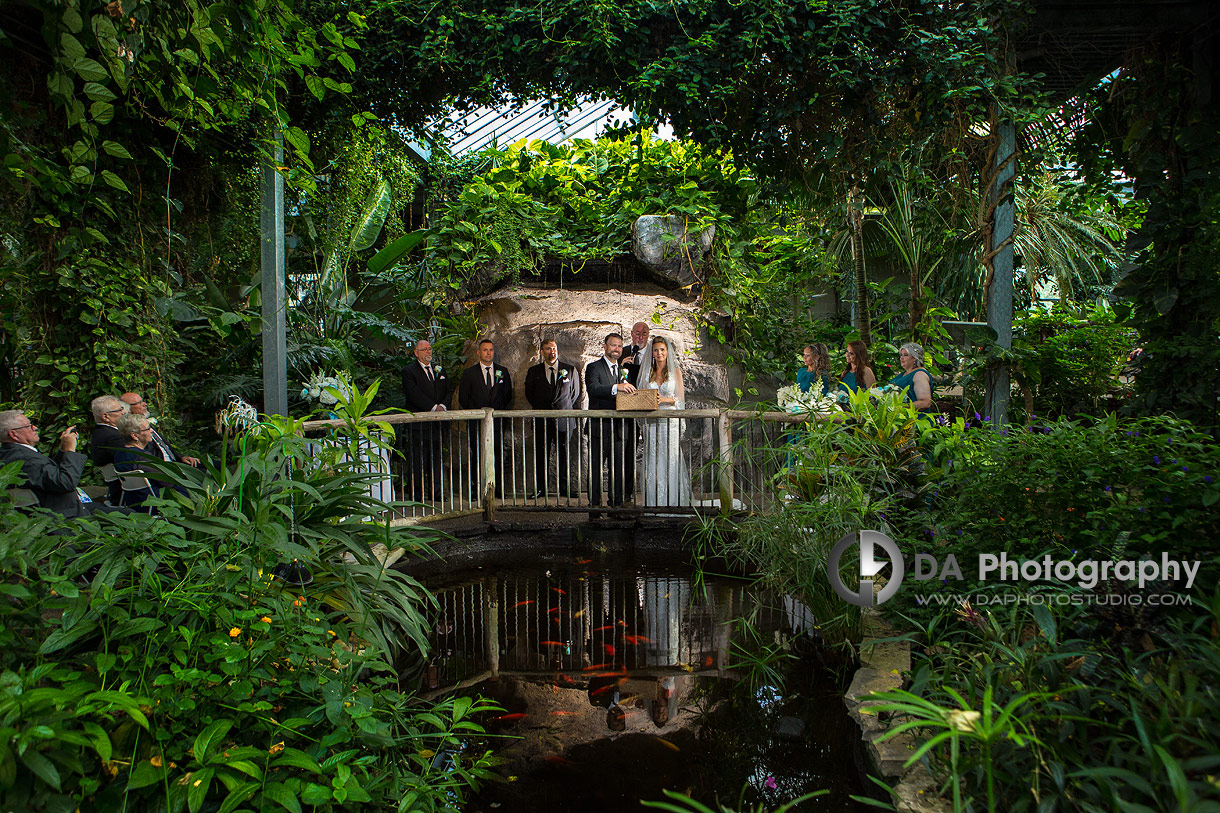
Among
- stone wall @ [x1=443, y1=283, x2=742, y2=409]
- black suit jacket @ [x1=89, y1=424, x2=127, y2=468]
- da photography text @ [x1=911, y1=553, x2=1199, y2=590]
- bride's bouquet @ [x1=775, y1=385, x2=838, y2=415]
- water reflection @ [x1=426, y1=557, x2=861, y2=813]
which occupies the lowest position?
water reflection @ [x1=426, y1=557, x2=861, y2=813]

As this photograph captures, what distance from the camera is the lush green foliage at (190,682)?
2.13 meters

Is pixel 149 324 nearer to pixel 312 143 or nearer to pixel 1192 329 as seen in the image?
pixel 312 143

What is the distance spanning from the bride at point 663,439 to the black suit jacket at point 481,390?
4.99 feet

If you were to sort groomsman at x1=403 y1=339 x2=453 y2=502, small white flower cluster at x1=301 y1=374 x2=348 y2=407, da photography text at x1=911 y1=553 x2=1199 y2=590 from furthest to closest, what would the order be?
small white flower cluster at x1=301 y1=374 x2=348 y2=407 → groomsman at x1=403 y1=339 x2=453 y2=502 → da photography text at x1=911 y1=553 x2=1199 y2=590

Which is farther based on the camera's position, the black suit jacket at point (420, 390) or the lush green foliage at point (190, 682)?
the black suit jacket at point (420, 390)

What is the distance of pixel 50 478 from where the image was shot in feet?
14.0

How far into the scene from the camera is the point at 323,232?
10.1 meters

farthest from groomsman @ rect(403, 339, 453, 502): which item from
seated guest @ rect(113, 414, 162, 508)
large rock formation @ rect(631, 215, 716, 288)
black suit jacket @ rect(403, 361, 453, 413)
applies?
large rock formation @ rect(631, 215, 716, 288)

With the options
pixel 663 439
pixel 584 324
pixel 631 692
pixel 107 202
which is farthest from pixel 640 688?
pixel 584 324

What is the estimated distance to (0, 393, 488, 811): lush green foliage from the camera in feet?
6.99

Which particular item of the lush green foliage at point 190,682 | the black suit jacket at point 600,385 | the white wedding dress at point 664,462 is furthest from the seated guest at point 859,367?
the lush green foliage at point 190,682

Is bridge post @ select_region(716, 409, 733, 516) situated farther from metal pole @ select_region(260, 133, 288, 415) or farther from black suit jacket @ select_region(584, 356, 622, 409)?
metal pole @ select_region(260, 133, 288, 415)

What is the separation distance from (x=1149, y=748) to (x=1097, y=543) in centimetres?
129

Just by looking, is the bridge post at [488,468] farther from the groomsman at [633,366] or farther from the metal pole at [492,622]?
the metal pole at [492,622]
